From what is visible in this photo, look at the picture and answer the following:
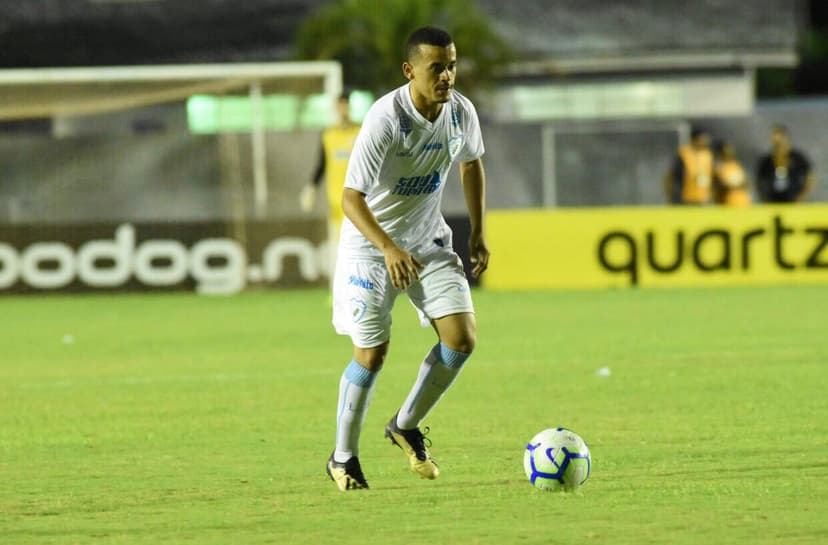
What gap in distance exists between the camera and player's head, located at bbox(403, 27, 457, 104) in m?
7.38

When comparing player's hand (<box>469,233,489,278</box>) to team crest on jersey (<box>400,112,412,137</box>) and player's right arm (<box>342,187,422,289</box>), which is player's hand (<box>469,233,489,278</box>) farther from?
team crest on jersey (<box>400,112,412,137</box>)

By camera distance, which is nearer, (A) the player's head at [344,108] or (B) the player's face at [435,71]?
(B) the player's face at [435,71]

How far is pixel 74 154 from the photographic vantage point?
933 inches

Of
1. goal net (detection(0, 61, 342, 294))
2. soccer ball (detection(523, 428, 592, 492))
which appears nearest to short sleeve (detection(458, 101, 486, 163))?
soccer ball (detection(523, 428, 592, 492))

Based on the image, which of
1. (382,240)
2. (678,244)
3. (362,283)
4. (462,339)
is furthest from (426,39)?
(678,244)

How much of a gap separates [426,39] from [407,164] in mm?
544

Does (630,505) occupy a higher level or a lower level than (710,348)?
higher

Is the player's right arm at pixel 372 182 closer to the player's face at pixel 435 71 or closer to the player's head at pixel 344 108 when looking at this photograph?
the player's face at pixel 435 71

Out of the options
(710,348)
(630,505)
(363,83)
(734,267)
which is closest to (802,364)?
(710,348)

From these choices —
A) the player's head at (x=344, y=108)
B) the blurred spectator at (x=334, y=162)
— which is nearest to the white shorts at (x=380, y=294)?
the player's head at (x=344, y=108)

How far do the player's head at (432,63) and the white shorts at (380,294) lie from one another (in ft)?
2.50

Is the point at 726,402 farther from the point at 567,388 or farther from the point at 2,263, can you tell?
the point at 2,263

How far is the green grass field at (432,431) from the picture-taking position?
6.70m

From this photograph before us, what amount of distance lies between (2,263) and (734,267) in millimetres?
8886
